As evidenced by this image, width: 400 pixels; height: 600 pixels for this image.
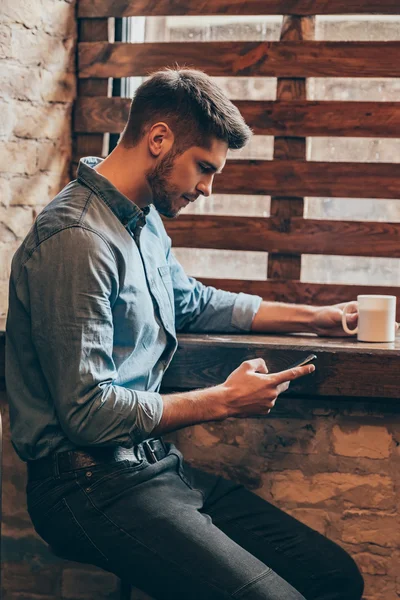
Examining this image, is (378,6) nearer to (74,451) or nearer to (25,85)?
(25,85)

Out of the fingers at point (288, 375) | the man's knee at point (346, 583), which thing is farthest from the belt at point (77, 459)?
the man's knee at point (346, 583)

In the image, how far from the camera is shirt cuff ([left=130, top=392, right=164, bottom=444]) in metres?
2.04

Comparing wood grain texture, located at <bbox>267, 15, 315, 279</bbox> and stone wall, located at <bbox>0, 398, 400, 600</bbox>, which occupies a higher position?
wood grain texture, located at <bbox>267, 15, 315, 279</bbox>

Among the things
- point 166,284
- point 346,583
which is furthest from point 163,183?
point 346,583

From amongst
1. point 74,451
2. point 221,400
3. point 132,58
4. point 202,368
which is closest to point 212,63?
point 132,58

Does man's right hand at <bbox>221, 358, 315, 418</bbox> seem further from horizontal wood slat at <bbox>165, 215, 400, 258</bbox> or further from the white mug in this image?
horizontal wood slat at <bbox>165, 215, 400, 258</bbox>

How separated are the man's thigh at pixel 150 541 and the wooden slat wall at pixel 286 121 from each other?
1.15 meters

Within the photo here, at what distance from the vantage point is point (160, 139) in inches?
87.3

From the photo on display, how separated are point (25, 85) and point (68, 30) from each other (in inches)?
14.5

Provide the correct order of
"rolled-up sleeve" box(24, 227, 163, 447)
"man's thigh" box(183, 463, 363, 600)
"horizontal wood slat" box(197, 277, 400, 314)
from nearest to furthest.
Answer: "rolled-up sleeve" box(24, 227, 163, 447) < "man's thigh" box(183, 463, 363, 600) < "horizontal wood slat" box(197, 277, 400, 314)

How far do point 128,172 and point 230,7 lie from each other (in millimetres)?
1054

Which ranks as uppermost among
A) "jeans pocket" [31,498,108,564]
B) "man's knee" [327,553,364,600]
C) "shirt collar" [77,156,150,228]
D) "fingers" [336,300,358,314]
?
"shirt collar" [77,156,150,228]

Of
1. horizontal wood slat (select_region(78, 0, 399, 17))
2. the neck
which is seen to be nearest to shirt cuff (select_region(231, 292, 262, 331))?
the neck

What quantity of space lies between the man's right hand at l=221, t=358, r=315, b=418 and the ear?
0.62 metres
